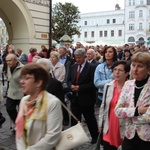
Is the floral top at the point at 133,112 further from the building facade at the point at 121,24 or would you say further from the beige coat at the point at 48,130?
the building facade at the point at 121,24

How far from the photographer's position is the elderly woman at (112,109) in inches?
147

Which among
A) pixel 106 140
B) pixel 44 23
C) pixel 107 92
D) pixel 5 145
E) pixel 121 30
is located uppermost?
pixel 121 30

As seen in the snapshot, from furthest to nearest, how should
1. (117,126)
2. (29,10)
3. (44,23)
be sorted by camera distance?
1. (44,23)
2. (29,10)
3. (117,126)

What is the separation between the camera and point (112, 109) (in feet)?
12.4

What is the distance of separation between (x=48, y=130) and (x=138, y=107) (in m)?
0.99

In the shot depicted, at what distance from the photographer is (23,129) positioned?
2.70 m

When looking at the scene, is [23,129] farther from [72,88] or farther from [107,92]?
[72,88]

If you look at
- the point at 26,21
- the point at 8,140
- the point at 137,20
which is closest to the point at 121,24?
the point at 137,20

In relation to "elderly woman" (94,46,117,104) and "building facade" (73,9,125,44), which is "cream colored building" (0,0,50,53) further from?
"building facade" (73,9,125,44)

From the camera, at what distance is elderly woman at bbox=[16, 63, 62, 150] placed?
2.61 metres

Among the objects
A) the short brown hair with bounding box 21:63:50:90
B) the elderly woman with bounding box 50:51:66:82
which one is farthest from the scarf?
the elderly woman with bounding box 50:51:66:82

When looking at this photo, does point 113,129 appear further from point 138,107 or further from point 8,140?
point 8,140

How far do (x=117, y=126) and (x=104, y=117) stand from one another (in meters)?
0.25

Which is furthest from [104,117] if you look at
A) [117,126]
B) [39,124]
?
[39,124]
